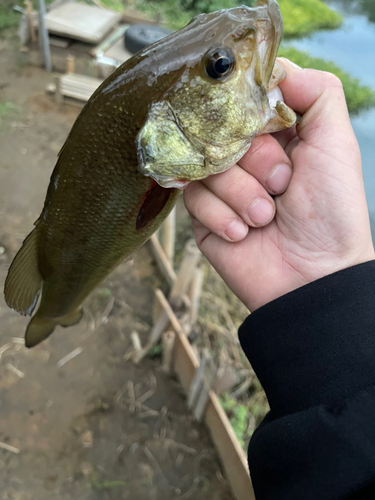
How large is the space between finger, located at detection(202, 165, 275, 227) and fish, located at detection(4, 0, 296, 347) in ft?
0.46

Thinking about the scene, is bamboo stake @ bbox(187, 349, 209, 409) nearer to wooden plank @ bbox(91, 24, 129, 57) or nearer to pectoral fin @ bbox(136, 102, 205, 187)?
pectoral fin @ bbox(136, 102, 205, 187)

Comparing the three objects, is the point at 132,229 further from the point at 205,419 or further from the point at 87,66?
the point at 87,66

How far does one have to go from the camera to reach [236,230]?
4.15ft

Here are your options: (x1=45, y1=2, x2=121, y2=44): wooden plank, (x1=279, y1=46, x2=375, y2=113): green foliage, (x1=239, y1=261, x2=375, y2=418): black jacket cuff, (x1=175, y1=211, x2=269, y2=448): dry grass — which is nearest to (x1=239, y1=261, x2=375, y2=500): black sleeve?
(x1=239, y1=261, x2=375, y2=418): black jacket cuff

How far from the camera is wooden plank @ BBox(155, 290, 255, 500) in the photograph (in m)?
2.31

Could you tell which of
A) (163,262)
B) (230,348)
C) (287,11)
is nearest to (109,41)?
(287,11)

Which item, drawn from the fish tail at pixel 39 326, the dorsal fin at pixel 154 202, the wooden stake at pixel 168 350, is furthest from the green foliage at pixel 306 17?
the fish tail at pixel 39 326

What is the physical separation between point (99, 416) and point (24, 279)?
1756 mm

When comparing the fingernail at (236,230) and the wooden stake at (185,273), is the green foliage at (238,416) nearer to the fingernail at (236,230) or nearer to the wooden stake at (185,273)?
the wooden stake at (185,273)

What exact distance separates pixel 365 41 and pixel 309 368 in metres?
3.75

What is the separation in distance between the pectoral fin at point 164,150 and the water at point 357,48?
6.42 ft

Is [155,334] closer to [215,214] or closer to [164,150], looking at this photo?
[215,214]

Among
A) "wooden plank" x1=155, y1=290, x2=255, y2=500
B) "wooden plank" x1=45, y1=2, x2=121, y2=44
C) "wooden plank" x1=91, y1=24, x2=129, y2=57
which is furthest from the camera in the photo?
"wooden plank" x1=45, y1=2, x2=121, y2=44

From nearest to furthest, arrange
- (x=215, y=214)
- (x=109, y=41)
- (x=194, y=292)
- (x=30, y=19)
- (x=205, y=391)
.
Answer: (x=215, y=214)
(x=205, y=391)
(x=194, y=292)
(x=30, y=19)
(x=109, y=41)
